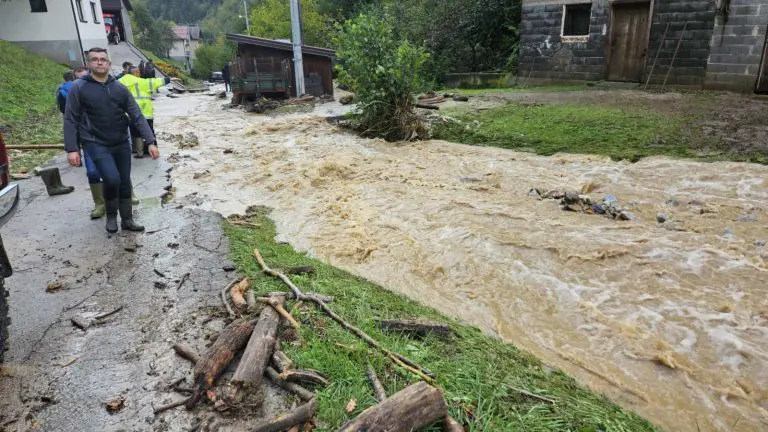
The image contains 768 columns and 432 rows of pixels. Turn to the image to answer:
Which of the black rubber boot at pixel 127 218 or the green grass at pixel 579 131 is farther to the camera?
the green grass at pixel 579 131

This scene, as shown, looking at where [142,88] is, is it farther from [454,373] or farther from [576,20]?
[576,20]

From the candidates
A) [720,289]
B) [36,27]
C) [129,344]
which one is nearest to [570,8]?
[720,289]

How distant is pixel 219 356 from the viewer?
10.8ft

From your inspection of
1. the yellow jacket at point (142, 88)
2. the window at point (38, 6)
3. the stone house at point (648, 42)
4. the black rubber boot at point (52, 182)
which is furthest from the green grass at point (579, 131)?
A: the window at point (38, 6)

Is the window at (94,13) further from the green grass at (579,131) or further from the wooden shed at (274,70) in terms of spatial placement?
the green grass at (579,131)

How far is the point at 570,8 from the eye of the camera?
58.4ft

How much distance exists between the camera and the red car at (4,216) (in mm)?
3578

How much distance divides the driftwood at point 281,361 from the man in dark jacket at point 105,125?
343 centimetres

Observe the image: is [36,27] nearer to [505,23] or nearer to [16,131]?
[16,131]

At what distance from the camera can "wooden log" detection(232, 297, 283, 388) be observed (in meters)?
3.13

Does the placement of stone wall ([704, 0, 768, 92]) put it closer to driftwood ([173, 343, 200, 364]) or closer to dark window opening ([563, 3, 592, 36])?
dark window opening ([563, 3, 592, 36])

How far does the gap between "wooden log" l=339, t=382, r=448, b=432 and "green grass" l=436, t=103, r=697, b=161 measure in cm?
842

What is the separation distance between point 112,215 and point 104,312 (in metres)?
2.22

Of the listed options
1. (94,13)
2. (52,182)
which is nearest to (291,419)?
(52,182)
